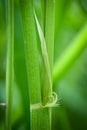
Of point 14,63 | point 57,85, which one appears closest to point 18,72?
point 14,63

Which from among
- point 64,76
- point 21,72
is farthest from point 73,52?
point 21,72

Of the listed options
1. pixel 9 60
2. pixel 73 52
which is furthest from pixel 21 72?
pixel 73 52

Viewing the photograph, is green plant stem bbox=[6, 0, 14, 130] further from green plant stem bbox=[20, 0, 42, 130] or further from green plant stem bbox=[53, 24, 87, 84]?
green plant stem bbox=[53, 24, 87, 84]

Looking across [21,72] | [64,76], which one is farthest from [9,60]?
[64,76]

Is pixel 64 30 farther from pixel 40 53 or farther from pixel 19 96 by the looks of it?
pixel 19 96

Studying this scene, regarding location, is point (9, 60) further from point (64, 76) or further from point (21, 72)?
point (64, 76)

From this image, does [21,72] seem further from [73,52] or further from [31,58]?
[73,52]

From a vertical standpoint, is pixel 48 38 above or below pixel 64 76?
above

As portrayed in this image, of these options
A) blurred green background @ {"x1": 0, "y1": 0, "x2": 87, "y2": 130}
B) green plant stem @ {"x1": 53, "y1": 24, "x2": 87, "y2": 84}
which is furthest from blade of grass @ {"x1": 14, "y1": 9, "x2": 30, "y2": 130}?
green plant stem @ {"x1": 53, "y1": 24, "x2": 87, "y2": 84}

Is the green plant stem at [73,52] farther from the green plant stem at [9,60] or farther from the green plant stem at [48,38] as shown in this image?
the green plant stem at [9,60]

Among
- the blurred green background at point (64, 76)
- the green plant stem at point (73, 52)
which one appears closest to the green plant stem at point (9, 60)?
the blurred green background at point (64, 76)
